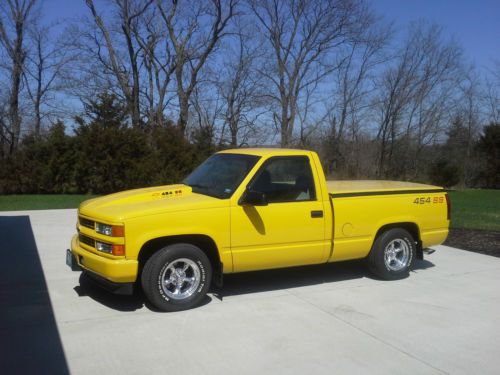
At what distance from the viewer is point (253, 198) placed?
588 centimetres

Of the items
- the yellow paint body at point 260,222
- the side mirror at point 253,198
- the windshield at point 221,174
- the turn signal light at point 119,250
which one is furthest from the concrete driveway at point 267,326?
the windshield at point 221,174

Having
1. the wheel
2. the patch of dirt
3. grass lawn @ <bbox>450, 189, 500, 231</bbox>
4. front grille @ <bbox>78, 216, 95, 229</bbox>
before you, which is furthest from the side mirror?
grass lawn @ <bbox>450, 189, 500, 231</bbox>

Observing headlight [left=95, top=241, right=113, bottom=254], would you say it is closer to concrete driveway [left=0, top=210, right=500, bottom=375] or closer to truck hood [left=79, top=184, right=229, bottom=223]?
truck hood [left=79, top=184, right=229, bottom=223]

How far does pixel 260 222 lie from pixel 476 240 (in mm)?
6610

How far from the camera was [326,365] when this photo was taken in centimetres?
443

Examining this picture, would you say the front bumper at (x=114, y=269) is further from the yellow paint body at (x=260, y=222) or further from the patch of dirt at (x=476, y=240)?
the patch of dirt at (x=476, y=240)

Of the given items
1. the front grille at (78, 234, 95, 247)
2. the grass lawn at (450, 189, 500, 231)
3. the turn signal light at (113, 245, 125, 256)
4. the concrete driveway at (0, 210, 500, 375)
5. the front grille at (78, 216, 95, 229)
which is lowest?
the concrete driveway at (0, 210, 500, 375)

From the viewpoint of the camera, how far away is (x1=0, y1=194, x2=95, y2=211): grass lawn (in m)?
15.6

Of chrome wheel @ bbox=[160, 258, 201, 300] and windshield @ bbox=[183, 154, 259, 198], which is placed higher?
windshield @ bbox=[183, 154, 259, 198]

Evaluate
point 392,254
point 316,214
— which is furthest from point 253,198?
point 392,254

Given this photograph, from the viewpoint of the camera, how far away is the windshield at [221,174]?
622 cm

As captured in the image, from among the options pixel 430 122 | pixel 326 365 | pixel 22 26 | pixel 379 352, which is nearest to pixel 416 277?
pixel 379 352

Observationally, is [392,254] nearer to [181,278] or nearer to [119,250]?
[181,278]

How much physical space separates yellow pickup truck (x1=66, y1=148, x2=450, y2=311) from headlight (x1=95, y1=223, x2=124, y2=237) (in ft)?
0.04
